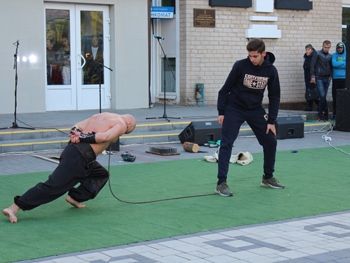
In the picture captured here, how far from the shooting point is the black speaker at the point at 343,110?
49.3 feet

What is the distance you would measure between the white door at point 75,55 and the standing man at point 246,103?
8.23 meters

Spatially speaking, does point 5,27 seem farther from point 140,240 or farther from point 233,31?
point 140,240

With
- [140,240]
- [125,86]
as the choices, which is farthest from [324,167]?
[125,86]

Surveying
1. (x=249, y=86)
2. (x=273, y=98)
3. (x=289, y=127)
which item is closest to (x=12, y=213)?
(x=249, y=86)

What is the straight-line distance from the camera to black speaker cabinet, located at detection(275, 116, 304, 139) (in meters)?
13.8

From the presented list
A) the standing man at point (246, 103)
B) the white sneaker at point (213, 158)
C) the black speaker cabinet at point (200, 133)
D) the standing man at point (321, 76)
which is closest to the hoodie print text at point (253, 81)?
the standing man at point (246, 103)

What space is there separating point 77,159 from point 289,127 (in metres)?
7.94

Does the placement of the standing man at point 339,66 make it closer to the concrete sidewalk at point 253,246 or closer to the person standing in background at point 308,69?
the person standing in background at point 308,69

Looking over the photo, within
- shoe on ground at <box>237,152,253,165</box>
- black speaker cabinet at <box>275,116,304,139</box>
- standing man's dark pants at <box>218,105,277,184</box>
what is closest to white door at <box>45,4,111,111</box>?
black speaker cabinet at <box>275,116,304,139</box>

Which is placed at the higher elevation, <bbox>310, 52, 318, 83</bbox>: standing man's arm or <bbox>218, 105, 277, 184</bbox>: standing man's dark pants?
<bbox>310, 52, 318, 83</bbox>: standing man's arm

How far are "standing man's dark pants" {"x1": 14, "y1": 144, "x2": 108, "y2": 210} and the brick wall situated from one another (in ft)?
36.0

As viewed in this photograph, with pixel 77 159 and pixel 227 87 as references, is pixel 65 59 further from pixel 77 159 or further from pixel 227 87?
pixel 77 159

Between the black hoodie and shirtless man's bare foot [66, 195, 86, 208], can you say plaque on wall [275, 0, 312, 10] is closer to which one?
the black hoodie

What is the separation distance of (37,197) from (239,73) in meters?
2.84
